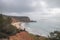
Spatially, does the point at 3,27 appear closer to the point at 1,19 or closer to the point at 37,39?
the point at 1,19

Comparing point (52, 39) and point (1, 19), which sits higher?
point (1, 19)

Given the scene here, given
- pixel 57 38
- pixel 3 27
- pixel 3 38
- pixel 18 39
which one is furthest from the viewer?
pixel 18 39

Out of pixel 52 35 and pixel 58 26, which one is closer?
pixel 52 35

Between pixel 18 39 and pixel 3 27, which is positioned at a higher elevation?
pixel 3 27

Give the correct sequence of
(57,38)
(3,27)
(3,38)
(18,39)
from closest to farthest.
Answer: (57,38) → (3,38) → (3,27) → (18,39)

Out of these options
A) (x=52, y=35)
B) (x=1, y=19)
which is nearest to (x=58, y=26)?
(x=52, y=35)

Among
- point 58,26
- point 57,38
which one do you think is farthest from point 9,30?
point 57,38

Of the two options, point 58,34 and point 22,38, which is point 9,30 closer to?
point 22,38

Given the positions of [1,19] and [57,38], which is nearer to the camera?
[57,38]
